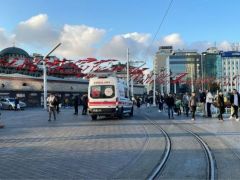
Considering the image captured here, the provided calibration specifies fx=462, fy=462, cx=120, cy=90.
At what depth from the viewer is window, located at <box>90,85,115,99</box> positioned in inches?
1111

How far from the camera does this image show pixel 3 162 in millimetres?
10789

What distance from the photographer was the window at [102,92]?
28219mm

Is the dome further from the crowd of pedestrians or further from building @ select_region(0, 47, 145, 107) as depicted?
the crowd of pedestrians

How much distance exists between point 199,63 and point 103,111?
10006 centimetres

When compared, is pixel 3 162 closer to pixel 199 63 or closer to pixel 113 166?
pixel 113 166

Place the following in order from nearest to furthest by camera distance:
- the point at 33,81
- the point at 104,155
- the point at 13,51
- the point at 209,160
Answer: the point at 209,160
the point at 104,155
the point at 33,81
the point at 13,51

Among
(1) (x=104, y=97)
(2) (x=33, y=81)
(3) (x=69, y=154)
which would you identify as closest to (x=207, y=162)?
(3) (x=69, y=154)

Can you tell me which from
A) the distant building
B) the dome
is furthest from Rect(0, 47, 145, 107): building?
the distant building

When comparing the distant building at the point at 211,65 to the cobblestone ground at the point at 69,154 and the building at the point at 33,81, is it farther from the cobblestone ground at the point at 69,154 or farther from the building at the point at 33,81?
the cobblestone ground at the point at 69,154

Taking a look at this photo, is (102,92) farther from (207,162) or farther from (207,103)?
(207,162)

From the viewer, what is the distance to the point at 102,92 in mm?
28328

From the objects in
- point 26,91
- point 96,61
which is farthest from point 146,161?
point 26,91

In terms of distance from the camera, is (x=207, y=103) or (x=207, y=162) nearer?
(x=207, y=162)

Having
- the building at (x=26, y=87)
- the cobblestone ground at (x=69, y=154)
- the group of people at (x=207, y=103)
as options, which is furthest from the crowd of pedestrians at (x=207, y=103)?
the building at (x=26, y=87)
